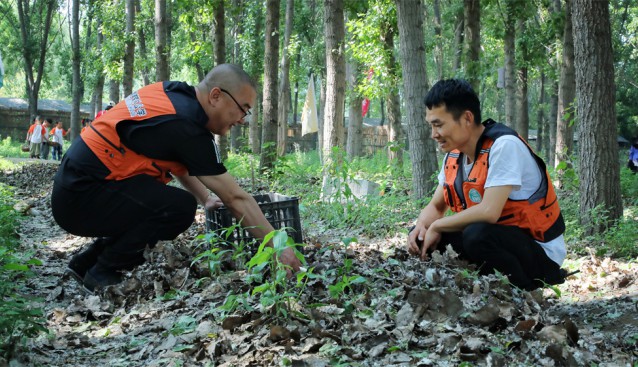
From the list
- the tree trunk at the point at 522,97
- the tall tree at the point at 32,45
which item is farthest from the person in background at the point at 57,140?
the tree trunk at the point at 522,97

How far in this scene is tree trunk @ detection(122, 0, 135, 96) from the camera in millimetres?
20562

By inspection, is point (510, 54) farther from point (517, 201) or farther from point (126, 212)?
point (126, 212)

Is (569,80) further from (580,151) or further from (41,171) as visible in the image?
(41,171)

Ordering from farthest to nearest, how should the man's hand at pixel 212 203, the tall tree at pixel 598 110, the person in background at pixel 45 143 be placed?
the person in background at pixel 45 143
the tall tree at pixel 598 110
the man's hand at pixel 212 203

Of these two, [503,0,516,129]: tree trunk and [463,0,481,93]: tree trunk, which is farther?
[503,0,516,129]: tree trunk

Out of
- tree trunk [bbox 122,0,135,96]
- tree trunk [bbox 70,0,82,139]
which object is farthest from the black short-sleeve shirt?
tree trunk [bbox 70,0,82,139]

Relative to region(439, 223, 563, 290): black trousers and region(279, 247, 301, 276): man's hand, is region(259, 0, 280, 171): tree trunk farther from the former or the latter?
region(279, 247, 301, 276): man's hand

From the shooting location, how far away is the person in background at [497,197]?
175 inches

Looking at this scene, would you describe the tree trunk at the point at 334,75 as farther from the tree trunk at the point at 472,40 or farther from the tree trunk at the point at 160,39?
the tree trunk at the point at 160,39

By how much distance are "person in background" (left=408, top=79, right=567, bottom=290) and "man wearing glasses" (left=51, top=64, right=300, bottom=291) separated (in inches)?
53.1

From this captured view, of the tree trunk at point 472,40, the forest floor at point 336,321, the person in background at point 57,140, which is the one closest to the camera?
the forest floor at point 336,321

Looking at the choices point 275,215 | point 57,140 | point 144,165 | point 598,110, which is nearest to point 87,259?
point 144,165

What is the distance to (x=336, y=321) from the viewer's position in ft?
11.2

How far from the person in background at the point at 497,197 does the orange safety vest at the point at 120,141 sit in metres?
1.88
